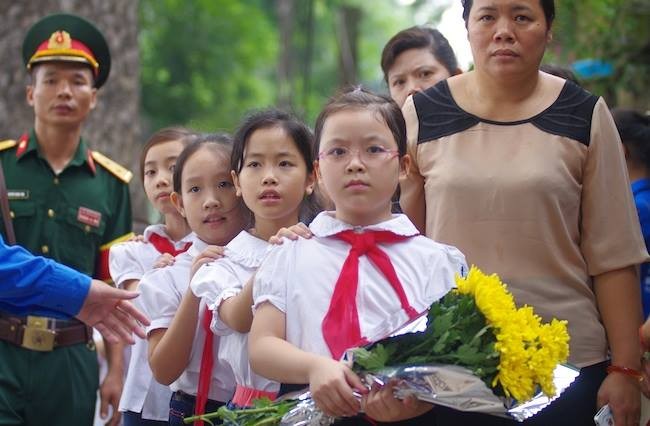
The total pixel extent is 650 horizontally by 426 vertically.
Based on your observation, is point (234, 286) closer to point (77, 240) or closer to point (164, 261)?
point (164, 261)

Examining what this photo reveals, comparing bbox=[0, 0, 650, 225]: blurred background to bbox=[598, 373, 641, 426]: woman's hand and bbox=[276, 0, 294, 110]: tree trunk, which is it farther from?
bbox=[598, 373, 641, 426]: woman's hand

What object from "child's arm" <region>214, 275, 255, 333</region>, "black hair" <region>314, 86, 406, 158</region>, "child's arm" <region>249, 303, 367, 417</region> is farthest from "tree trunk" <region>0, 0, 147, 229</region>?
"child's arm" <region>249, 303, 367, 417</region>

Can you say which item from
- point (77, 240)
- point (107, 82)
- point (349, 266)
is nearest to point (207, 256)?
point (349, 266)

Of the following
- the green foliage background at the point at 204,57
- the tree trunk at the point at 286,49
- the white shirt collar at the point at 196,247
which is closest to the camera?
the white shirt collar at the point at 196,247

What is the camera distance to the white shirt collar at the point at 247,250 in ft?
13.0

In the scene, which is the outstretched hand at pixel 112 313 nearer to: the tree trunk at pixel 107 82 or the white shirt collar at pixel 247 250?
the white shirt collar at pixel 247 250

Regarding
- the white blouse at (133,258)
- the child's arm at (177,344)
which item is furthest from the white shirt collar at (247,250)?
the white blouse at (133,258)

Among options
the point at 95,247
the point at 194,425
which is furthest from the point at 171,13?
the point at 194,425

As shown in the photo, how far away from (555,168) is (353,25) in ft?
52.7

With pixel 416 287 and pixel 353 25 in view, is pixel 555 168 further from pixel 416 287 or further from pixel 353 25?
pixel 353 25

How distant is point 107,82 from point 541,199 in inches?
245

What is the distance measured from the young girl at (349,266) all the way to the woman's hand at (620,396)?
2.18 ft

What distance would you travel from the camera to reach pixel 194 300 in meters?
4.04

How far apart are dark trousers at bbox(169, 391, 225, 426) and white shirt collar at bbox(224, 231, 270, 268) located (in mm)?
588
